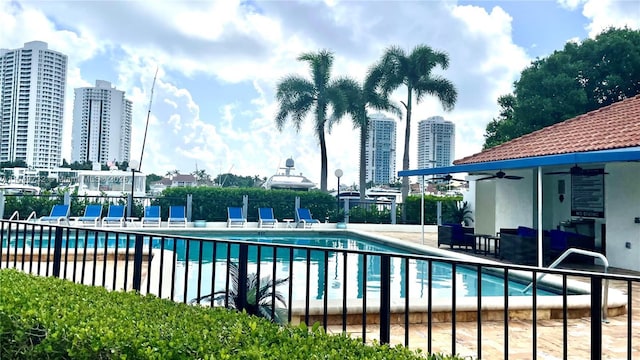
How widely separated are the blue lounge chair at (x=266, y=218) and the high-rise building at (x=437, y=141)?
111ft

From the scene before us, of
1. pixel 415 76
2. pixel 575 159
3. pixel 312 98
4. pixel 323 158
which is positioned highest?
pixel 415 76

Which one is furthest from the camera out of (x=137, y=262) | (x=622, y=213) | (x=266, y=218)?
(x=266, y=218)

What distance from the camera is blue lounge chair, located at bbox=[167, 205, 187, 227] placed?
59.0 ft

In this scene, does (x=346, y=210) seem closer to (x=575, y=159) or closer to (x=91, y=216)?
(x=91, y=216)

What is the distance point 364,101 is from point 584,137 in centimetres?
1433

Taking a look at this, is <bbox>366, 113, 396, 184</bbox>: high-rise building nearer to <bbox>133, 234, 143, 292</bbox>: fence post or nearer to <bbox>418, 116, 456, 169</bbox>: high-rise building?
<bbox>418, 116, 456, 169</bbox>: high-rise building

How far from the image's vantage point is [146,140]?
25.7 meters

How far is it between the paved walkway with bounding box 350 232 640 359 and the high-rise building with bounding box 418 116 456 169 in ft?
149

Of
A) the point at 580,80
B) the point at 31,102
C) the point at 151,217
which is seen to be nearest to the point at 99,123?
the point at 31,102

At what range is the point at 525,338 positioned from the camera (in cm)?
464

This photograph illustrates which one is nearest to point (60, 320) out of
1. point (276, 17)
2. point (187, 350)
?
point (187, 350)

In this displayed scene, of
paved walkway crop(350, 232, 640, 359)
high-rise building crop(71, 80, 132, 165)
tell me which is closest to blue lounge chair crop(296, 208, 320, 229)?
paved walkway crop(350, 232, 640, 359)

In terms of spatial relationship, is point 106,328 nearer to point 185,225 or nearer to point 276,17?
point 276,17

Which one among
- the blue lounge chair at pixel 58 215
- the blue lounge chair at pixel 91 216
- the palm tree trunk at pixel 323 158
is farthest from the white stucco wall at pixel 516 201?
the blue lounge chair at pixel 58 215
